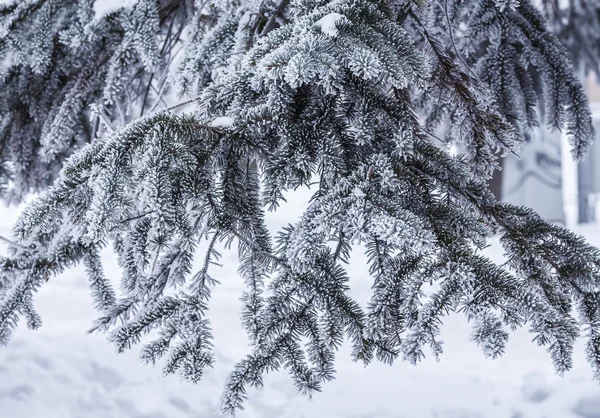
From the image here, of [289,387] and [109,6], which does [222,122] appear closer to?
[109,6]

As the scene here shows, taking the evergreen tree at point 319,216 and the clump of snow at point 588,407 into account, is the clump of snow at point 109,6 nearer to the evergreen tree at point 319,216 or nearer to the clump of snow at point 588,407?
the evergreen tree at point 319,216

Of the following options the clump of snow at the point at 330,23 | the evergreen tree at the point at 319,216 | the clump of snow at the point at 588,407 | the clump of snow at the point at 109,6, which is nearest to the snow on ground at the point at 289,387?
the clump of snow at the point at 588,407

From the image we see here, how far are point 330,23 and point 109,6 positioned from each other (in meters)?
1.16

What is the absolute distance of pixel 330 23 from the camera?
119 cm

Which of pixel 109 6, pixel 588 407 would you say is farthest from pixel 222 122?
pixel 588 407

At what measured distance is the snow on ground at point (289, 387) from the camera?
2729mm

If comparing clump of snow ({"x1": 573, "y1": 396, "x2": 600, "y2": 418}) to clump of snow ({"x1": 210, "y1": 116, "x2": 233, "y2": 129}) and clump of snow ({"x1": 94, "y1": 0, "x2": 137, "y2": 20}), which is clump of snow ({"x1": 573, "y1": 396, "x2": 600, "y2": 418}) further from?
clump of snow ({"x1": 94, "y1": 0, "x2": 137, "y2": 20})

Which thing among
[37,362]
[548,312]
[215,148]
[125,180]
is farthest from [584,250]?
[37,362]

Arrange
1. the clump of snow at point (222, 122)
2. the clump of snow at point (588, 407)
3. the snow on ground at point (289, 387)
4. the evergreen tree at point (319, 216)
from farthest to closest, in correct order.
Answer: the snow on ground at point (289, 387)
the clump of snow at point (588, 407)
the clump of snow at point (222, 122)
the evergreen tree at point (319, 216)

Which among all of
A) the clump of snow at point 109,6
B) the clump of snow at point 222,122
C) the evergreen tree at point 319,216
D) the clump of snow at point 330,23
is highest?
the clump of snow at point 109,6

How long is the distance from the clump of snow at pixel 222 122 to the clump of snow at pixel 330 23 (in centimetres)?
30

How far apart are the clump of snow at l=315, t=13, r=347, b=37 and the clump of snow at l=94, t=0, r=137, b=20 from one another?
102cm

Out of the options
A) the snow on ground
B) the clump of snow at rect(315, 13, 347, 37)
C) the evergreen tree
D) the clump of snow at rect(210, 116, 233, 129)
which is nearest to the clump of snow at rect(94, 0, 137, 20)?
the evergreen tree

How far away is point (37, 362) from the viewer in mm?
3062
